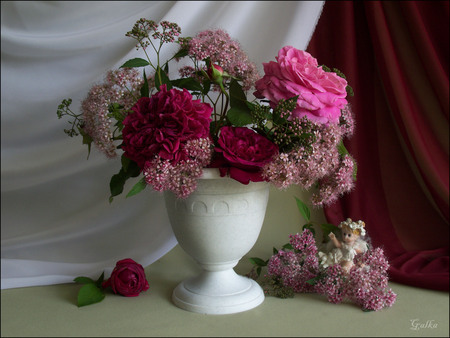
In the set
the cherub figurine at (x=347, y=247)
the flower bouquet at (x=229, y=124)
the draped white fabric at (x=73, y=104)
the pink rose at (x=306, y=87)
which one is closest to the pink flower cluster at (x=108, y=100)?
the flower bouquet at (x=229, y=124)

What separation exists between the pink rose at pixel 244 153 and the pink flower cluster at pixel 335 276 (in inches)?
12.3

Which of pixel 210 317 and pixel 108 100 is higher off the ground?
pixel 108 100

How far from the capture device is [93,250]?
66.2 inches

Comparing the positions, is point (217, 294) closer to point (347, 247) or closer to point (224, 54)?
point (347, 247)

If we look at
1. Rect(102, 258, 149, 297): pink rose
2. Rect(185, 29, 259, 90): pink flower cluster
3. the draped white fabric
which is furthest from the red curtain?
Rect(102, 258, 149, 297): pink rose

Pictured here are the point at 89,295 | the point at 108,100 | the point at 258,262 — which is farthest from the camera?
the point at 258,262

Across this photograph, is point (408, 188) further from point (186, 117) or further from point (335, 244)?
point (186, 117)

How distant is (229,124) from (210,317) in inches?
17.3

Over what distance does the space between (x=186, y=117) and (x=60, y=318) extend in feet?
1.85

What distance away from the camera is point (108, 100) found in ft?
3.92

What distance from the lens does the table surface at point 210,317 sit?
117 cm

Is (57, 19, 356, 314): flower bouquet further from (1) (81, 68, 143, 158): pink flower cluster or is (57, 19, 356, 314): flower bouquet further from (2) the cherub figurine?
(2) the cherub figurine

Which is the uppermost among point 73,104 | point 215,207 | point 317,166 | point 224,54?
point 224,54

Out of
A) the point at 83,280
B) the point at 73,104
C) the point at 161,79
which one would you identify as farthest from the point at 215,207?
the point at 73,104
